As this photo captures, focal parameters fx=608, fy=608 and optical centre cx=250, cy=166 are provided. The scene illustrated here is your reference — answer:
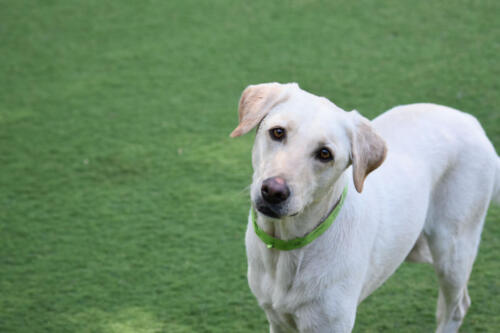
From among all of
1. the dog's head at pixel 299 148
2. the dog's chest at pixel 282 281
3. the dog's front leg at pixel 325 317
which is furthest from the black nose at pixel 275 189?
the dog's front leg at pixel 325 317

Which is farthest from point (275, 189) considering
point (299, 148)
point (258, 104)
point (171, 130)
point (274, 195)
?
point (171, 130)

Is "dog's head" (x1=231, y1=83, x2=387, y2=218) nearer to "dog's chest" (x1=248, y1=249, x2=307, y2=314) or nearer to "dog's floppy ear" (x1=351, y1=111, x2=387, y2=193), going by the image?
"dog's floppy ear" (x1=351, y1=111, x2=387, y2=193)

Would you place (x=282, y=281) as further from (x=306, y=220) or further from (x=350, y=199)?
(x=350, y=199)

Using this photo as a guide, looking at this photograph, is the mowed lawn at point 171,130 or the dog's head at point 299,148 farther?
the mowed lawn at point 171,130

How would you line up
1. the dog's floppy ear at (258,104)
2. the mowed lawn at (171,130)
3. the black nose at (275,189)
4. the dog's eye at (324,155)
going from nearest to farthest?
the black nose at (275,189)
the dog's eye at (324,155)
the dog's floppy ear at (258,104)
the mowed lawn at (171,130)

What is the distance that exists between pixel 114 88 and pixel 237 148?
5.49 ft

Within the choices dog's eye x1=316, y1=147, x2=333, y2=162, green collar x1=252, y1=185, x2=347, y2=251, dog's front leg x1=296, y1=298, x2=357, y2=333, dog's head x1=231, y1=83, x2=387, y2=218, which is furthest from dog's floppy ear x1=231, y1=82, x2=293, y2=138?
dog's front leg x1=296, y1=298, x2=357, y2=333

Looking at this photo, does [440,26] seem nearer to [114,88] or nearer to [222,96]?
[222,96]

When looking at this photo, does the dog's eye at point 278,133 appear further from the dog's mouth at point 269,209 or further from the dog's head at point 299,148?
the dog's mouth at point 269,209

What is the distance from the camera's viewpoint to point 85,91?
19.5 ft

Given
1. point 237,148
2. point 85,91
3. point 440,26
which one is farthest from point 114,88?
point 440,26

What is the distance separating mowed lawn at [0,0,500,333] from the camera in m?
3.63

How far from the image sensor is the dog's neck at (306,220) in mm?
2457

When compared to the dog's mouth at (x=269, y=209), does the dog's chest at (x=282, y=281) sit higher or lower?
lower
